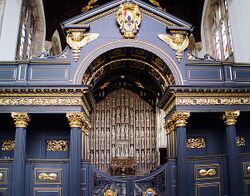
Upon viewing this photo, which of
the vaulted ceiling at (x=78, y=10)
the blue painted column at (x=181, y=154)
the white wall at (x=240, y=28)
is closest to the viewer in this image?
the blue painted column at (x=181, y=154)

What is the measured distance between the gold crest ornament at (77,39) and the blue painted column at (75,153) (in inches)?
116

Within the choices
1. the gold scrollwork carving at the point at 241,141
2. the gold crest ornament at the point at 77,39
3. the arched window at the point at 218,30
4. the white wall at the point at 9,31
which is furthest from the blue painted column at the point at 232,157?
the white wall at the point at 9,31

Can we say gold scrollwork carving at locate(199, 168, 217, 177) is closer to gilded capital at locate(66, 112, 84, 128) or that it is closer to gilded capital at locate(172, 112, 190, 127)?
gilded capital at locate(172, 112, 190, 127)

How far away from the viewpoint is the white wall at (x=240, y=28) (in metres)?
18.1

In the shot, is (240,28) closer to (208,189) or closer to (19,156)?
(208,189)

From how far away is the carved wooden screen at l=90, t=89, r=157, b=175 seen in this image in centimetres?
2202

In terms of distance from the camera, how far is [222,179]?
49.0 feet

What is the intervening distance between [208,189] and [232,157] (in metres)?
1.82

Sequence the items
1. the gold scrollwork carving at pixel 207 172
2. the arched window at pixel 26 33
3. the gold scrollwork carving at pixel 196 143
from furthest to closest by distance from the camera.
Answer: the arched window at pixel 26 33 < the gold scrollwork carving at pixel 196 143 < the gold scrollwork carving at pixel 207 172

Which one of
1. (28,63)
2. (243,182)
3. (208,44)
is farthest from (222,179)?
(208,44)

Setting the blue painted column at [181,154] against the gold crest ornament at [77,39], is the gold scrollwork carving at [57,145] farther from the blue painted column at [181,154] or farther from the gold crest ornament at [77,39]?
the blue painted column at [181,154]

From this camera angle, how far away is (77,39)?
600 inches

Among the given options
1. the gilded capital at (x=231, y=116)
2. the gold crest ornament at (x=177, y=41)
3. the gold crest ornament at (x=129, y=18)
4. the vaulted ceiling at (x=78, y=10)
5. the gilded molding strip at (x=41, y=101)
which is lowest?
the gilded capital at (x=231, y=116)

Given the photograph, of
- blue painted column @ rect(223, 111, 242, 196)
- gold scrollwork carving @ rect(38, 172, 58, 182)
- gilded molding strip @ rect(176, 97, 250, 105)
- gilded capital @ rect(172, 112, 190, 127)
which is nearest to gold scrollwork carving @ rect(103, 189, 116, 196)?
gold scrollwork carving @ rect(38, 172, 58, 182)
